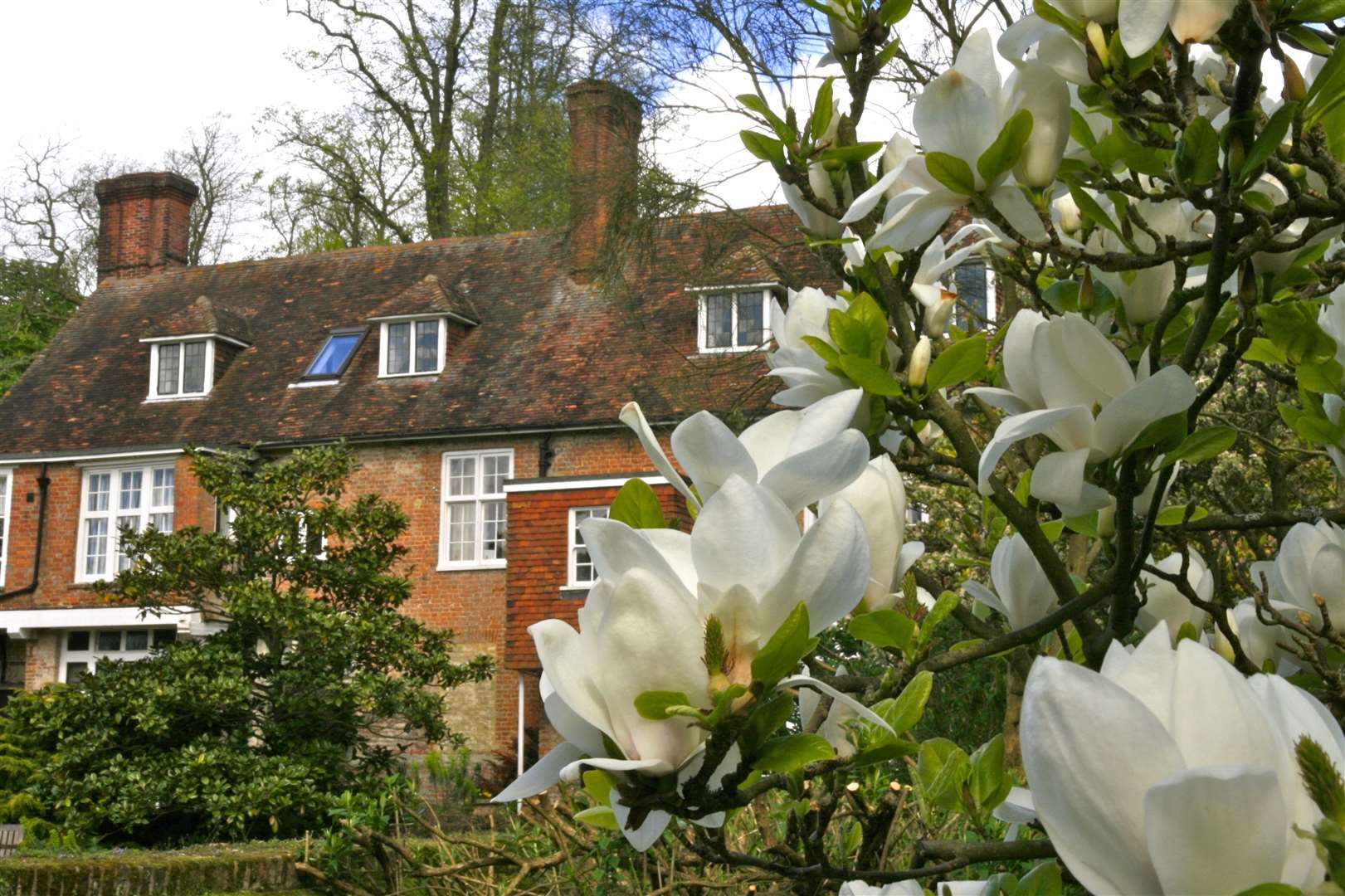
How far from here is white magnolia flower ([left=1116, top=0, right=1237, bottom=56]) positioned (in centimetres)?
116

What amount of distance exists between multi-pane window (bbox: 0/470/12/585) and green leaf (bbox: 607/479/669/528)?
78.2 feet

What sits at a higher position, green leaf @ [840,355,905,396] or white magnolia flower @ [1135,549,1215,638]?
green leaf @ [840,355,905,396]

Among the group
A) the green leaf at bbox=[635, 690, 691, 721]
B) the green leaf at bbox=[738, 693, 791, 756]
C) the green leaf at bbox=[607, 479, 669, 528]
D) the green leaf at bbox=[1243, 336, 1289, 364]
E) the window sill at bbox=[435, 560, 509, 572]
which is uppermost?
the window sill at bbox=[435, 560, 509, 572]

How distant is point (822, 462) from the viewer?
3.27 feet

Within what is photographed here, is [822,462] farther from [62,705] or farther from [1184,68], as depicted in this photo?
[62,705]

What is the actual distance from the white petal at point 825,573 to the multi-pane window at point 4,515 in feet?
79.1

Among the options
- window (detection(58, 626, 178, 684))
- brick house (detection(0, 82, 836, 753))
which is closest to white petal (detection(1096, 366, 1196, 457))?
brick house (detection(0, 82, 836, 753))

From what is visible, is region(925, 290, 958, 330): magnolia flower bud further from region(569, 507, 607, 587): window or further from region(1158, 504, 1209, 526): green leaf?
region(569, 507, 607, 587): window

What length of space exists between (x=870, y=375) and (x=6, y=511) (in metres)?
23.7

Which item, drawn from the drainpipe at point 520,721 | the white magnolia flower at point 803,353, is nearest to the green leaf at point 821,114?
the white magnolia flower at point 803,353

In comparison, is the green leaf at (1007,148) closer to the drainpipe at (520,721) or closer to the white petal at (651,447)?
the white petal at (651,447)

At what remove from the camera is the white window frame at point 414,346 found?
21812 millimetres

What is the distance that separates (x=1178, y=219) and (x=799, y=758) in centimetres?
87

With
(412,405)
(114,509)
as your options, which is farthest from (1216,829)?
(114,509)
